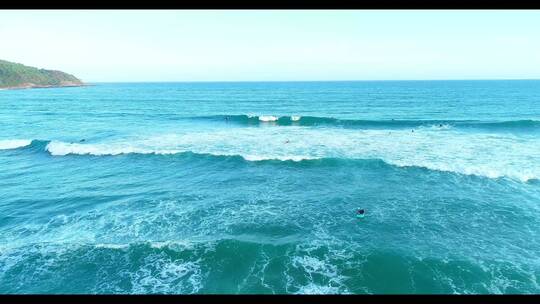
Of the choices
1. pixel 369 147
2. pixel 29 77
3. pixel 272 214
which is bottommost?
pixel 272 214

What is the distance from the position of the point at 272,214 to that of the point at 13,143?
29.9 m

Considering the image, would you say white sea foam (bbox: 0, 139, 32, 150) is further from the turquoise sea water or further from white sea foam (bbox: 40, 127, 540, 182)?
white sea foam (bbox: 40, 127, 540, 182)

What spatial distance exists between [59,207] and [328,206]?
14968 millimetres

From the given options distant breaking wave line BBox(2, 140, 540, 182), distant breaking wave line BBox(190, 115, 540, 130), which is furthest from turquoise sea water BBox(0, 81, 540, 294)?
distant breaking wave line BBox(190, 115, 540, 130)

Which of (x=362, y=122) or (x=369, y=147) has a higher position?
(x=362, y=122)

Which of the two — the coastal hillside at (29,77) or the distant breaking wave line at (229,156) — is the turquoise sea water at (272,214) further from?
the coastal hillside at (29,77)

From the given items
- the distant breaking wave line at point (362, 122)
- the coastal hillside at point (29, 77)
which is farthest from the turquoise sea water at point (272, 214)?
the coastal hillside at point (29, 77)

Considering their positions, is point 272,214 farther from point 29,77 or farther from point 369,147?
point 29,77

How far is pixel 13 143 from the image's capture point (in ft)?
107

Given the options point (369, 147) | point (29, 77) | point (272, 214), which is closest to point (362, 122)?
point (369, 147)

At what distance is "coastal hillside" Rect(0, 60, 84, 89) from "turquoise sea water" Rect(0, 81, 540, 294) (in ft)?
423

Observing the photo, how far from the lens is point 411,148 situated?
29500mm

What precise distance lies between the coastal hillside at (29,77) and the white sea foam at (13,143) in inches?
4804
